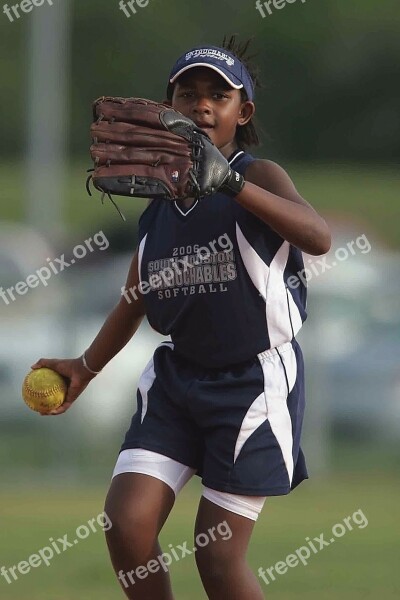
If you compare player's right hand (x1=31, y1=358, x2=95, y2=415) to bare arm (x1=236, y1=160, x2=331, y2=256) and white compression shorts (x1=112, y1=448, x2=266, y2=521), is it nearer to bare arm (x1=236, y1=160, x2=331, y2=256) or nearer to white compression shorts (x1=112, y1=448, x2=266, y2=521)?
white compression shorts (x1=112, y1=448, x2=266, y2=521)

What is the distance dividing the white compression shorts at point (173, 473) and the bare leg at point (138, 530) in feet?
0.07

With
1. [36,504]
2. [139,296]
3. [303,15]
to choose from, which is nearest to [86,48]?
[303,15]

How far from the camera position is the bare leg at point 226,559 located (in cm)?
350

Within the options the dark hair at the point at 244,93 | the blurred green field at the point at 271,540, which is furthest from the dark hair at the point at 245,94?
the blurred green field at the point at 271,540

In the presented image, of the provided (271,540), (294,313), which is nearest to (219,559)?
(294,313)

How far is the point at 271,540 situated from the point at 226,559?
9.14 ft

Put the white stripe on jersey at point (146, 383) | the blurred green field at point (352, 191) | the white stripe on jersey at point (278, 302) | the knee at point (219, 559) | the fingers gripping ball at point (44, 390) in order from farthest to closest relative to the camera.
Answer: the blurred green field at point (352, 191), the fingers gripping ball at point (44, 390), the white stripe on jersey at point (146, 383), the white stripe on jersey at point (278, 302), the knee at point (219, 559)

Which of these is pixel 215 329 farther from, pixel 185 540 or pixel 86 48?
pixel 86 48

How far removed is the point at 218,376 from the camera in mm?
3633

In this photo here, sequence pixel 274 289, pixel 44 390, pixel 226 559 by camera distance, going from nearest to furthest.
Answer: pixel 226 559 → pixel 274 289 → pixel 44 390

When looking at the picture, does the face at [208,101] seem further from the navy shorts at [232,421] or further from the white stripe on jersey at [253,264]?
the navy shorts at [232,421]

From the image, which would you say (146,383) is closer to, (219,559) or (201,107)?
(219,559)

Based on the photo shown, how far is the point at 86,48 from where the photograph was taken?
A: 15.9 m

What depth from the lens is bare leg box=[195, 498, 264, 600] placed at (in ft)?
11.5
